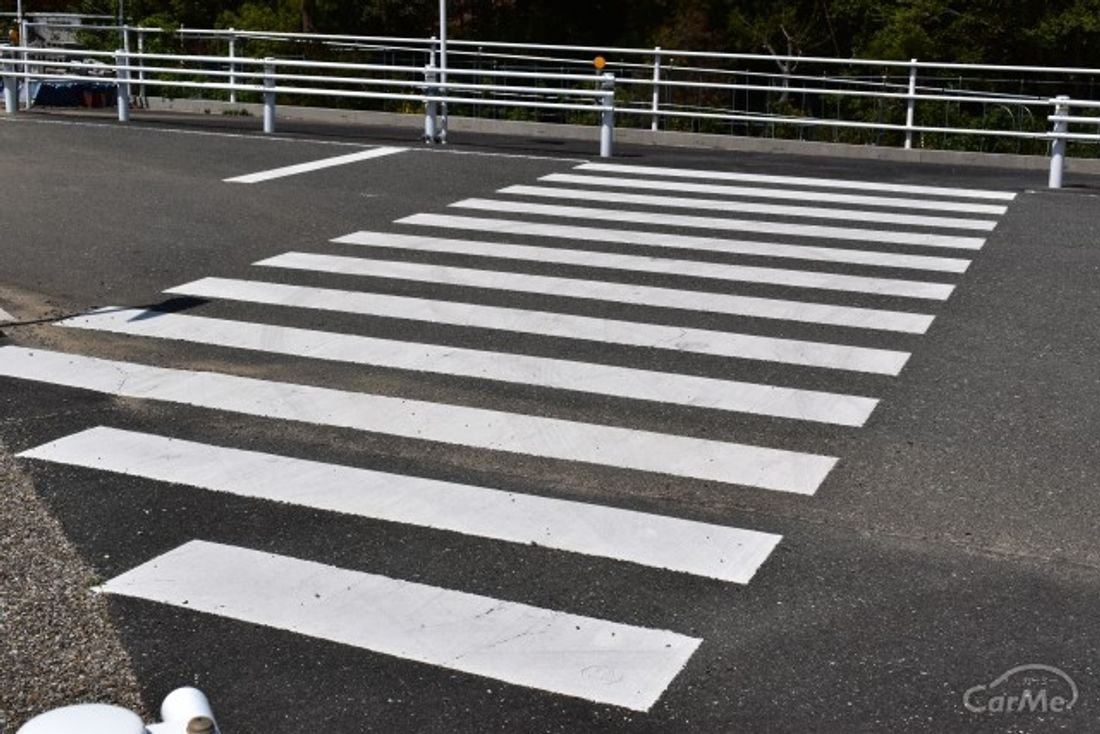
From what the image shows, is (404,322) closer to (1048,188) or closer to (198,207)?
(198,207)

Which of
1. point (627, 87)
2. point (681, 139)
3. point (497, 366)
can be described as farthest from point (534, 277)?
point (627, 87)

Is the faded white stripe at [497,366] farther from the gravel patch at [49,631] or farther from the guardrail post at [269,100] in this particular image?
the guardrail post at [269,100]

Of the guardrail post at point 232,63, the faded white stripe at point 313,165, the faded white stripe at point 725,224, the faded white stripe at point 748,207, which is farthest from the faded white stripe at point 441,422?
the guardrail post at point 232,63

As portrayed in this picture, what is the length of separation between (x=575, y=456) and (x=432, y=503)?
101 centimetres

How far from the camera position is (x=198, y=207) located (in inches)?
608

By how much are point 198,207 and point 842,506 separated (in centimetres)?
970

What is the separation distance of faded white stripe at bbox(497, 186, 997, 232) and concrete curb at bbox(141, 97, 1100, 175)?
197 inches

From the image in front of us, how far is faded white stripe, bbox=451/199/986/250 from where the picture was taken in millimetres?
14023

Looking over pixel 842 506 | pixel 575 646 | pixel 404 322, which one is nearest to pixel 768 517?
pixel 842 506

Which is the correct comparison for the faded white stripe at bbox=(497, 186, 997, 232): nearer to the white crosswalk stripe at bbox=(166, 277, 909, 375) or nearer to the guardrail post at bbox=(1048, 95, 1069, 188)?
the guardrail post at bbox=(1048, 95, 1069, 188)

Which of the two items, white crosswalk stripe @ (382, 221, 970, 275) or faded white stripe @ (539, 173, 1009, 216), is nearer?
white crosswalk stripe @ (382, 221, 970, 275)

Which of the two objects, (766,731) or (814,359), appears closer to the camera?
(766,731)

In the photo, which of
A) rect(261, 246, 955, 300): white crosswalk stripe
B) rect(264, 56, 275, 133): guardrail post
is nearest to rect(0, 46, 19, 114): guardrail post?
rect(264, 56, 275, 133): guardrail post

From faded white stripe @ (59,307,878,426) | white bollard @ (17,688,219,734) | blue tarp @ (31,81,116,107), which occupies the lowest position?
faded white stripe @ (59,307,878,426)
